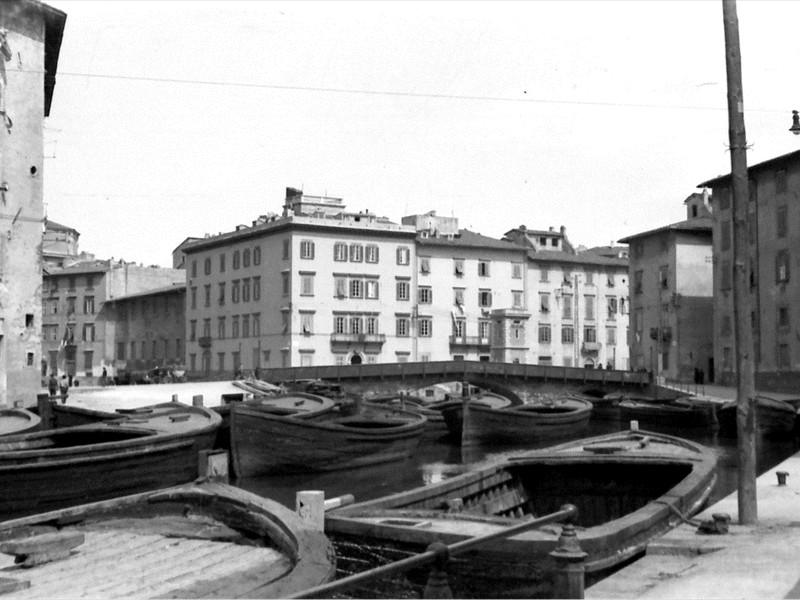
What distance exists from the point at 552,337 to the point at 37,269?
48.0m

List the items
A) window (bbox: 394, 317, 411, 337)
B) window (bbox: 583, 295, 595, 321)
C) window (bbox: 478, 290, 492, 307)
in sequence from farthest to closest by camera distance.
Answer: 1. window (bbox: 583, 295, 595, 321)
2. window (bbox: 478, 290, 492, 307)
3. window (bbox: 394, 317, 411, 337)

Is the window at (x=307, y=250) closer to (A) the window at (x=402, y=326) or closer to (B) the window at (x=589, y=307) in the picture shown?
(A) the window at (x=402, y=326)

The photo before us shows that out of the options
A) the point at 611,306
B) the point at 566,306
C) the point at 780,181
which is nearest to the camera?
the point at 780,181

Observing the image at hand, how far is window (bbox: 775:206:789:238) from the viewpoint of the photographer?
158ft

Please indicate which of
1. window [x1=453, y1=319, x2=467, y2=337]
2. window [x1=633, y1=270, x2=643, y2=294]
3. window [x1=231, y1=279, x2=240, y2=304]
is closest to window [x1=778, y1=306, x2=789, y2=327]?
window [x1=633, y1=270, x2=643, y2=294]

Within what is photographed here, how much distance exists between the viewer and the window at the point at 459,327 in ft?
232

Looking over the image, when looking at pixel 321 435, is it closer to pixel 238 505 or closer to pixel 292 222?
pixel 238 505

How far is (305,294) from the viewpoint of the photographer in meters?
63.9

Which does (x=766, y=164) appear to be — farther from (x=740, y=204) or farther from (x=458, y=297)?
(x=740, y=204)

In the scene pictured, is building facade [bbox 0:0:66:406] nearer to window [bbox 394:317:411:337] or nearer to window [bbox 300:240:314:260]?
window [bbox 300:240:314:260]

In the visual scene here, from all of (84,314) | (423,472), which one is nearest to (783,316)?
(423,472)

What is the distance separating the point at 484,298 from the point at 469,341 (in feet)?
12.5

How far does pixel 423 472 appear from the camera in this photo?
30.5 meters

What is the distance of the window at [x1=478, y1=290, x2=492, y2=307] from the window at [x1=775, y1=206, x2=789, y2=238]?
1064 inches
